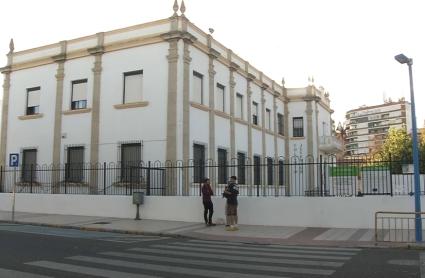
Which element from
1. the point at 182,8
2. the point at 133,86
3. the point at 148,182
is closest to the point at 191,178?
the point at 148,182

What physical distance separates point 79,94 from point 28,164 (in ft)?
16.9

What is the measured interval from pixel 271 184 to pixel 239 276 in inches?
934

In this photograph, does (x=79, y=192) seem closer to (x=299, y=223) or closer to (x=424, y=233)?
(x=299, y=223)

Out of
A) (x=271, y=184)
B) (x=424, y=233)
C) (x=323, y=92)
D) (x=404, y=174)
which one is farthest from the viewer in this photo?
(x=323, y=92)

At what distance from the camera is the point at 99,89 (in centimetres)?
2467

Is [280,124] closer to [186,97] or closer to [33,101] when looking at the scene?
[186,97]

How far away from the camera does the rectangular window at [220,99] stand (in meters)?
26.5

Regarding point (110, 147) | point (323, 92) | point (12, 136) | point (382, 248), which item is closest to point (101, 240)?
point (382, 248)

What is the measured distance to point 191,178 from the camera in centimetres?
2228

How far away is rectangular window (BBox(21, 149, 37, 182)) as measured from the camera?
26614 mm

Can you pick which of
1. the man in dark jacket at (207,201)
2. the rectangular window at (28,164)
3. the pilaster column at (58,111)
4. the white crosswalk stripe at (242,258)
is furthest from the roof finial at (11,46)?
the white crosswalk stripe at (242,258)

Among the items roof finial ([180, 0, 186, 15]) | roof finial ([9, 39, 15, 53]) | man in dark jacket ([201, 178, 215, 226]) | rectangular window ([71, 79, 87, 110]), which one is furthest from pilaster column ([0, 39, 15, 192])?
man in dark jacket ([201, 178, 215, 226])

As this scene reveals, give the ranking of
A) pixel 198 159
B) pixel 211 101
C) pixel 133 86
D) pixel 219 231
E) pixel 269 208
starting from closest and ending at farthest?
pixel 219 231 < pixel 269 208 < pixel 198 159 < pixel 133 86 < pixel 211 101

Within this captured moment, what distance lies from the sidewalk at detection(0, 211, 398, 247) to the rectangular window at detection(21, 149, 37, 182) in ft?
20.2
